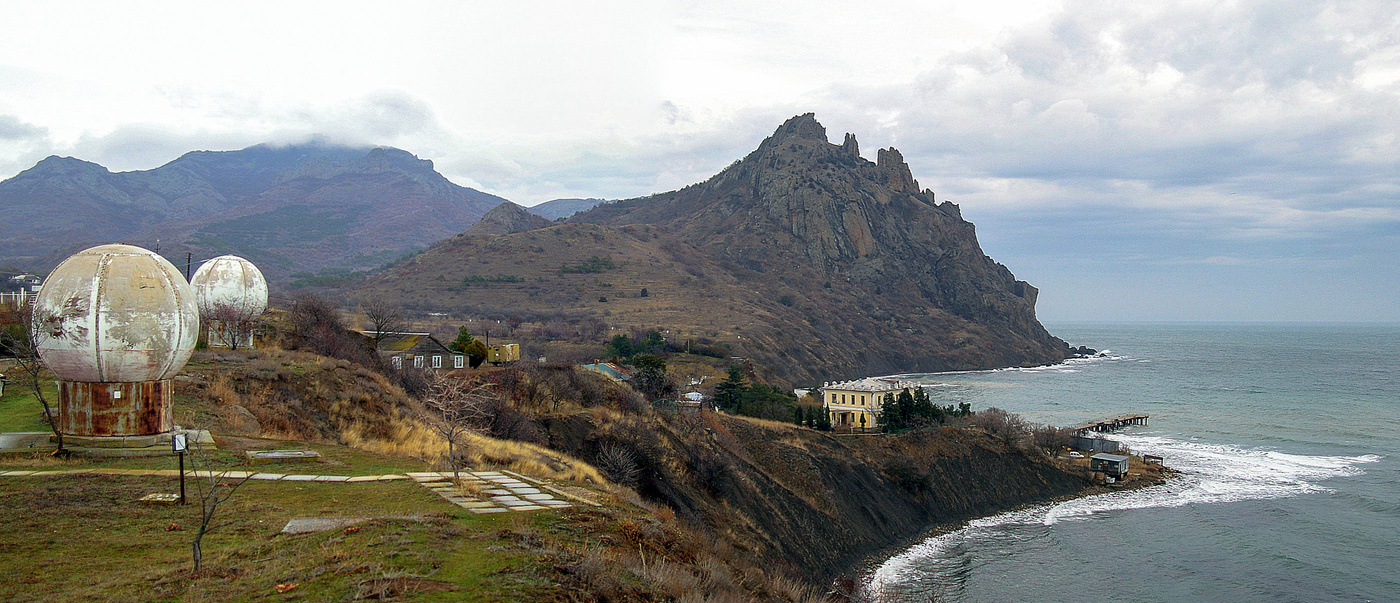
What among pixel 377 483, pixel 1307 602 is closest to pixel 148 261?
pixel 377 483

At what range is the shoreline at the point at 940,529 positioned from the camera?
97.3 feet

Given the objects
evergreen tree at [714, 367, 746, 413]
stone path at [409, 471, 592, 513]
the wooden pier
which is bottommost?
the wooden pier

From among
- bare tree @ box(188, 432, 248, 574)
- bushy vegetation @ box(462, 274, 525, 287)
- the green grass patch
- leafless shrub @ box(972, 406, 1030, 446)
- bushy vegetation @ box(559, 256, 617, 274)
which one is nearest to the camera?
bare tree @ box(188, 432, 248, 574)

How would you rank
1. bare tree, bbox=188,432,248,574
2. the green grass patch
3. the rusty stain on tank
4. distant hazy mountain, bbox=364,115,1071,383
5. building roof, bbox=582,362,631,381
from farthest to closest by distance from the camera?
distant hazy mountain, bbox=364,115,1071,383, building roof, bbox=582,362,631,381, the green grass patch, the rusty stain on tank, bare tree, bbox=188,432,248,574

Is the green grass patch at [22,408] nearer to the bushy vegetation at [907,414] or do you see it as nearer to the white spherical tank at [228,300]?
the white spherical tank at [228,300]

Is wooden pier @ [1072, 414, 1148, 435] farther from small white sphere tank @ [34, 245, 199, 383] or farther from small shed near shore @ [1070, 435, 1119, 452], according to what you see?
small white sphere tank @ [34, 245, 199, 383]

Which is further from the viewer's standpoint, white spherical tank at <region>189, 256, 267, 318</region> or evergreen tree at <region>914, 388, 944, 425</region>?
evergreen tree at <region>914, 388, 944, 425</region>

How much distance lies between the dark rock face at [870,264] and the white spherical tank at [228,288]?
114939 mm

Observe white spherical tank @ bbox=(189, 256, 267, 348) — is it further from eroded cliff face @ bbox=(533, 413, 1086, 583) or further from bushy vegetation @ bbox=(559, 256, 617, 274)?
bushy vegetation @ bbox=(559, 256, 617, 274)

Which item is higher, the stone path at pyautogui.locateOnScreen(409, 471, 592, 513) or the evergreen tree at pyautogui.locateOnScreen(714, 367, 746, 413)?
the stone path at pyautogui.locateOnScreen(409, 471, 592, 513)

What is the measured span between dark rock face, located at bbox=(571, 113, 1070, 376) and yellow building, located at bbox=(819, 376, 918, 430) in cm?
7510

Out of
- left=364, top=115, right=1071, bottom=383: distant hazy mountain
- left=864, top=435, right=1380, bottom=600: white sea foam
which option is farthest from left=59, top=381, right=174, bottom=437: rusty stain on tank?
left=364, top=115, right=1071, bottom=383: distant hazy mountain

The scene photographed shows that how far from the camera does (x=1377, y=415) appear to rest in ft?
269

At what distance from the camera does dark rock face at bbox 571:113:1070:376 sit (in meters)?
154
